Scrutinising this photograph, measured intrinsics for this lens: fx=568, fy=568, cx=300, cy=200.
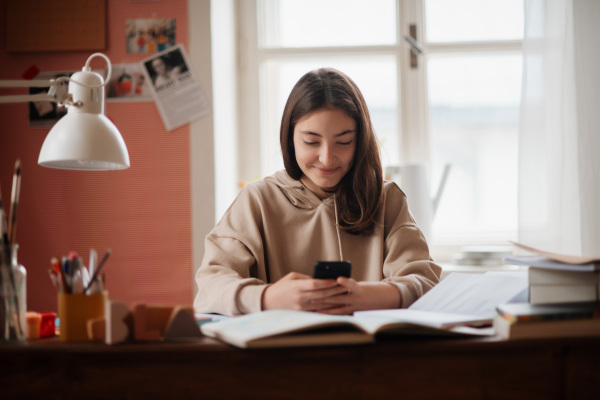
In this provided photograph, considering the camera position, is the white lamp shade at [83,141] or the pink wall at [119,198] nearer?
the white lamp shade at [83,141]

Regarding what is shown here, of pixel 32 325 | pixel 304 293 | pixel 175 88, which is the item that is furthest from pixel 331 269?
pixel 175 88

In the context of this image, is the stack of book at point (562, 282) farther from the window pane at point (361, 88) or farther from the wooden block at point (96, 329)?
the window pane at point (361, 88)

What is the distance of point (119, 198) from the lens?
6.94 ft

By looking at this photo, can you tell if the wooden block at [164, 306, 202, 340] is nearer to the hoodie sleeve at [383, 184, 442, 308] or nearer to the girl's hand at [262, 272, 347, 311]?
the girl's hand at [262, 272, 347, 311]

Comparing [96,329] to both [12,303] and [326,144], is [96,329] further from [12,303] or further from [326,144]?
[326,144]

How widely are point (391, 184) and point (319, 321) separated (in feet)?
2.63

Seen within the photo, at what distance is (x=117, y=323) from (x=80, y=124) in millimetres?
399

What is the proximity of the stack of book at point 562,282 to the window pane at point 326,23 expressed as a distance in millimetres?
1829

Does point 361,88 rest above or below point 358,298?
above

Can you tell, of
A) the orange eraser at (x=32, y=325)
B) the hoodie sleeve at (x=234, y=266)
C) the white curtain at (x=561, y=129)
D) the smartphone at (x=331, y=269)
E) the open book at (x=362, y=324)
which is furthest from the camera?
the white curtain at (x=561, y=129)

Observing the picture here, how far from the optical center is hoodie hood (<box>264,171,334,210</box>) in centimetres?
140

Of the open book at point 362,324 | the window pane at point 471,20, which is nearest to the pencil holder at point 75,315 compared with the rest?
the open book at point 362,324

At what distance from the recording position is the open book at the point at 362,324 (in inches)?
26.9

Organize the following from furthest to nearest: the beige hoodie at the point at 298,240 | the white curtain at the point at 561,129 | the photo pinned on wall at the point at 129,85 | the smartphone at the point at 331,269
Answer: the photo pinned on wall at the point at 129,85 < the white curtain at the point at 561,129 < the beige hoodie at the point at 298,240 < the smartphone at the point at 331,269
